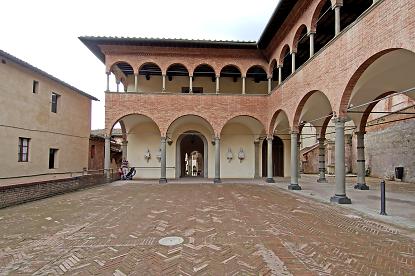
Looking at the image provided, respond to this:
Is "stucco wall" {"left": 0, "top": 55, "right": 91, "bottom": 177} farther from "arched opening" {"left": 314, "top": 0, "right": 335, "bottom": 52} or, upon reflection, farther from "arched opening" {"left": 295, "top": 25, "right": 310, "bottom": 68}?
"arched opening" {"left": 314, "top": 0, "right": 335, "bottom": 52}

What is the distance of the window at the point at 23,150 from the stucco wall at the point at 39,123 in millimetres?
191

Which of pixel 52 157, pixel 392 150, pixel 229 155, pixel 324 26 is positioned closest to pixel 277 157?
pixel 229 155

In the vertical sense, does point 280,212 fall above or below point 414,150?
below

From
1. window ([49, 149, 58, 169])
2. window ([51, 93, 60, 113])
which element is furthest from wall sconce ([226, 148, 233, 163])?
window ([51, 93, 60, 113])

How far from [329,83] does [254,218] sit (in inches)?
250

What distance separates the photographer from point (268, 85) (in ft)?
59.7

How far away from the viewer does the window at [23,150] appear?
13412mm

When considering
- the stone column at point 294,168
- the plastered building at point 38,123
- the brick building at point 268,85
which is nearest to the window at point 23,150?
the plastered building at point 38,123

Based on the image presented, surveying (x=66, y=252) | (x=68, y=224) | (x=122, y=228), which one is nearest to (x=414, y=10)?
(x=122, y=228)

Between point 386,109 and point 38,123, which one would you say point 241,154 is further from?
point 386,109

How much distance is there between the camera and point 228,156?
20.4 meters

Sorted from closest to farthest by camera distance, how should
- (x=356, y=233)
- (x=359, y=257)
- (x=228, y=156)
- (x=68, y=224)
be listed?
(x=359, y=257), (x=356, y=233), (x=68, y=224), (x=228, y=156)

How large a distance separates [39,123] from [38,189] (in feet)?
19.4

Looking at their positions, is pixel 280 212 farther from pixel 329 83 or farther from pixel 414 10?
pixel 414 10
